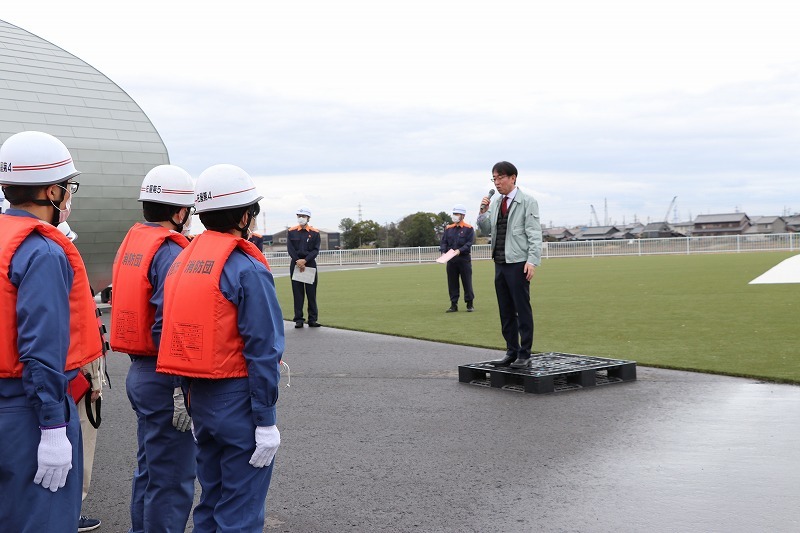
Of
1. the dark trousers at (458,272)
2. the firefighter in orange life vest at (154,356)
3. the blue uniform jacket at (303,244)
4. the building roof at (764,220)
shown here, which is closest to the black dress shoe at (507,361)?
the firefighter in orange life vest at (154,356)

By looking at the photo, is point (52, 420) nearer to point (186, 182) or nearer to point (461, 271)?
point (186, 182)

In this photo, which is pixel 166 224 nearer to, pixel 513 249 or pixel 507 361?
pixel 513 249

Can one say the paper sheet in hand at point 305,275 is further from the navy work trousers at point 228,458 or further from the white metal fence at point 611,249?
the white metal fence at point 611,249

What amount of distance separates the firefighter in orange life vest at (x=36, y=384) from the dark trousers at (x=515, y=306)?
581 centimetres

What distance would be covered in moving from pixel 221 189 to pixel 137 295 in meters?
1.05

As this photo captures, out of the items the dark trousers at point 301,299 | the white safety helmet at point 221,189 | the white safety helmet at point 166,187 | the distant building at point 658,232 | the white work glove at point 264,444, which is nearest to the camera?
the white work glove at point 264,444

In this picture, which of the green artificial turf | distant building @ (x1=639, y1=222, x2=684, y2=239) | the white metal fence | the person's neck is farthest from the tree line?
the person's neck

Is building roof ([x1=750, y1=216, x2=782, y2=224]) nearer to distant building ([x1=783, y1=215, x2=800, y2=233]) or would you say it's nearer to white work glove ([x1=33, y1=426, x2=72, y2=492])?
→ distant building ([x1=783, y1=215, x2=800, y2=233])

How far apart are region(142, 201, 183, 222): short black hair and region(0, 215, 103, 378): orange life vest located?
1.22 meters

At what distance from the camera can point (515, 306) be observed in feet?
28.6

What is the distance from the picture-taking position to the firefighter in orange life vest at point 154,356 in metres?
4.11

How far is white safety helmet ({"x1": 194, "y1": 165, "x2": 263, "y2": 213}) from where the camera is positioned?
146 inches

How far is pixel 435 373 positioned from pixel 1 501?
265 inches

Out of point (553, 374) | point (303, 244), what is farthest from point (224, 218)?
point (303, 244)
